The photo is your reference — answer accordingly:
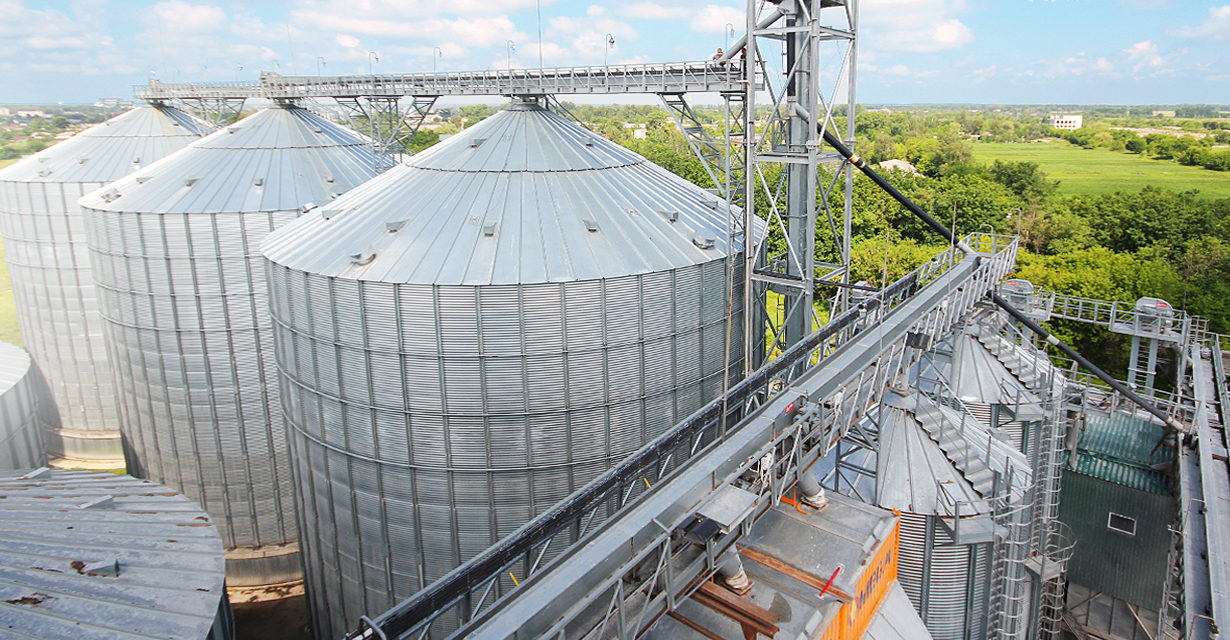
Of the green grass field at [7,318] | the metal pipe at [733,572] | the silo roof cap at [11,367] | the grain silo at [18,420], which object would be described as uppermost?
the metal pipe at [733,572]

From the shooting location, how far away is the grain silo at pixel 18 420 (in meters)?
21.7

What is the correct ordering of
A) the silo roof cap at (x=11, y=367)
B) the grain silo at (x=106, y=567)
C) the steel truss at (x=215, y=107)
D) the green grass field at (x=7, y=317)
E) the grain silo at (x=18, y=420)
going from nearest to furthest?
1. the grain silo at (x=106, y=567)
2. the grain silo at (x=18, y=420)
3. the silo roof cap at (x=11, y=367)
4. the steel truss at (x=215, y=107)
5. the green grass field at (x=7, y=317)

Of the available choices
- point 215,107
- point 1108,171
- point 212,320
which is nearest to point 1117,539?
point 212,320

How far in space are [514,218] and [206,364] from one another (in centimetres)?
1361

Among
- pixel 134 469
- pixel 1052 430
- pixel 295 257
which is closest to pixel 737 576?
pixel 295 257

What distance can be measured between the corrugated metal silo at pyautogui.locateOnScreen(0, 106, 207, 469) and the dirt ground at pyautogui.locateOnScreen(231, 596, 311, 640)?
13522 millimetres

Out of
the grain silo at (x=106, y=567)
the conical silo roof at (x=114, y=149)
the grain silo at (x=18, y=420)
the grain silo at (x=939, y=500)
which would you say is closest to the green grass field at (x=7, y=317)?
the conical silo roof at (x=114, y=149)

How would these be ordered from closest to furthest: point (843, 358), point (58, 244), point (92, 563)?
point (92, 563) → point (843, 358) → point (58, 244)

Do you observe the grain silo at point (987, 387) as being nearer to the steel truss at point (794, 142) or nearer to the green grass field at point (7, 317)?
the steel truss at point (794, 142)

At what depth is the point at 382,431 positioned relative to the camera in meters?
17.3

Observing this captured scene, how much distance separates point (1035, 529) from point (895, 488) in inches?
331

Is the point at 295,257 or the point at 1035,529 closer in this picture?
the point at 295,257

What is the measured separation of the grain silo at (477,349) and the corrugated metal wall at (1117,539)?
1604 cm

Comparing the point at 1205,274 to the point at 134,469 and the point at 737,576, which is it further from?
the point at 134,469
